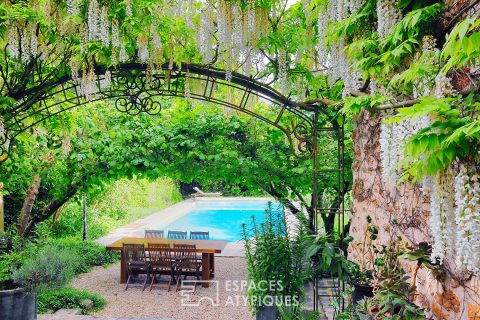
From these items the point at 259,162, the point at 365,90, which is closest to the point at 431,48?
the point at 365,90

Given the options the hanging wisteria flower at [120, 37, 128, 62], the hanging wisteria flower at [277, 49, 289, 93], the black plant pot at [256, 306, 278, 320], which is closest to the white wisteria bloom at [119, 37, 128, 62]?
the hanging wisteria flower at [120, 37, 128, 62]

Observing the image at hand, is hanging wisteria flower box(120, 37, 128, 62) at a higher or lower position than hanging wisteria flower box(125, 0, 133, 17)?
lower

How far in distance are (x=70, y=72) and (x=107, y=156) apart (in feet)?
5.13

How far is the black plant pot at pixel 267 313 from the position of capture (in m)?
3.29

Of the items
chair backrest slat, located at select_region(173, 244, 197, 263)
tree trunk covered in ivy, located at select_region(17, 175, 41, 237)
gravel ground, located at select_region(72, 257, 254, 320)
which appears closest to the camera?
gravel ground, located at select_region(72, 257, 254, 320)

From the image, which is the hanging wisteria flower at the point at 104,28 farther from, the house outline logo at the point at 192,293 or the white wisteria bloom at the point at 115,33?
the house outline logo at the point at 192,293

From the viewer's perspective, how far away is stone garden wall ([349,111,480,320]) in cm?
148

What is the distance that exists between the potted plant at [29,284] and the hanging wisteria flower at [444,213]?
3.01 metres

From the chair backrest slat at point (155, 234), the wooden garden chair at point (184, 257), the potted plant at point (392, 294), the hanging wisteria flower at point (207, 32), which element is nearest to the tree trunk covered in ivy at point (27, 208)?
the chair backrest slat at point (155, 234)

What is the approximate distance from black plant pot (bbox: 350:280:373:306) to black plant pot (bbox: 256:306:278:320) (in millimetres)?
1295

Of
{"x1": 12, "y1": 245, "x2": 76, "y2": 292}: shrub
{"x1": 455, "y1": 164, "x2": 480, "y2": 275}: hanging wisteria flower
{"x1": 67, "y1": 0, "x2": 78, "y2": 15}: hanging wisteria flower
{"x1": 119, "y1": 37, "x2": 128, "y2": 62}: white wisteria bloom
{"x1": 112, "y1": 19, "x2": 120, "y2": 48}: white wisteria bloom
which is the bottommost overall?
{"x1": 12, "y1": 245, "x2": 76, "y2": 292}: shrub

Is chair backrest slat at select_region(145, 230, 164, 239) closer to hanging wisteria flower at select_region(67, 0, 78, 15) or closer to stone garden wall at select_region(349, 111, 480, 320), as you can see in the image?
hanging wisteria flower at select_region(67, 0, 78, 15)

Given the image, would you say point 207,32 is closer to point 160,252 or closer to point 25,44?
point 25,44

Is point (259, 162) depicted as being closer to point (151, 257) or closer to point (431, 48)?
point (151, 257)
